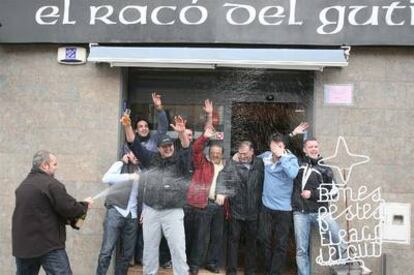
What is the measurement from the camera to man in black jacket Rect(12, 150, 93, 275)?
16.7ft

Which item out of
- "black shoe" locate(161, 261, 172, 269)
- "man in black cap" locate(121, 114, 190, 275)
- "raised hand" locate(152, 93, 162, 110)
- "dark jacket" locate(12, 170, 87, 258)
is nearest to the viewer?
"dark jacket" locate(12, 170, 87, 258)

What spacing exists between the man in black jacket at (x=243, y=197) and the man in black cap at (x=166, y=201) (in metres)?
0.53

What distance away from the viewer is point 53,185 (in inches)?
203

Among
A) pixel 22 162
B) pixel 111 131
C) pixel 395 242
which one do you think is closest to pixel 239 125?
pixel 111 131

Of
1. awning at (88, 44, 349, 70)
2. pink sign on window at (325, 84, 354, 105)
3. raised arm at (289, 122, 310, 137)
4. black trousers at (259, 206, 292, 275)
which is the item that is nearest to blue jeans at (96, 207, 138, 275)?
black trousers at (259, 206, 292, 275)

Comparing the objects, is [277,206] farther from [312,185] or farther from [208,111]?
[208,111]

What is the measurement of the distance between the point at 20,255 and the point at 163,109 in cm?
260

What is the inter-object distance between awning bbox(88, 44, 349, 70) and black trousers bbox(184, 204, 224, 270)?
163 cm

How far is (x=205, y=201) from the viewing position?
6688 millimetres

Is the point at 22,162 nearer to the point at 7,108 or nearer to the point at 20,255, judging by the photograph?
the point at 7,108

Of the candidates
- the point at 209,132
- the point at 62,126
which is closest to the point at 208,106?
the point at 209,132

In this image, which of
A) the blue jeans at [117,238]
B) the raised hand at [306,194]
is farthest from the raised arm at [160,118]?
the raised hand at [306,194]

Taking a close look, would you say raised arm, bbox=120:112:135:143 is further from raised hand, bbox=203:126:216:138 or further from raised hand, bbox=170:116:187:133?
raised hand, bbox=203:126:216:138

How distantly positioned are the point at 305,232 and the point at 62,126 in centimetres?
310
